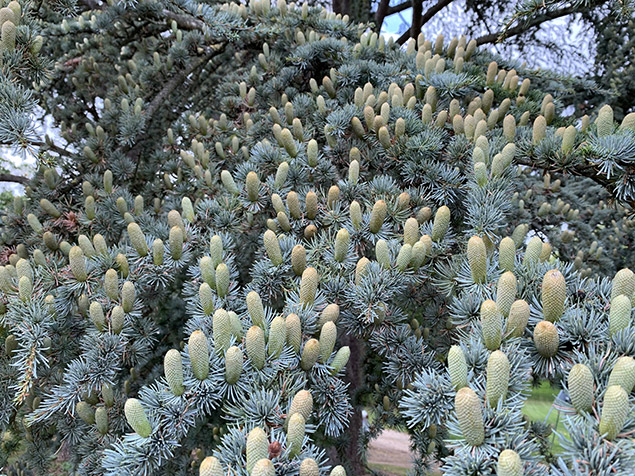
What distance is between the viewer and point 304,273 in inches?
36.5

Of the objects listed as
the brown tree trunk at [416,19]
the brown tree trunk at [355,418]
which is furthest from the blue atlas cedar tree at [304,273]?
the brown tree trunk at [416,19]

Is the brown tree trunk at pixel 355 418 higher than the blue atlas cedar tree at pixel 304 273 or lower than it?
lower

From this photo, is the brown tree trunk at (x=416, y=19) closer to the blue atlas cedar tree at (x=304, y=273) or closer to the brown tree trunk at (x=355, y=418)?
the blue atlas cedar tree at (x=304, y=273)

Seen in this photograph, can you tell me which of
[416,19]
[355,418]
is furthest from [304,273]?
[416,19]

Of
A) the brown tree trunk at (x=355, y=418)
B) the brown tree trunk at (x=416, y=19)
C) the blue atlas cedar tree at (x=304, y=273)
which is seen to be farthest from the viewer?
the brown tree trunk at (x=416, y=19)

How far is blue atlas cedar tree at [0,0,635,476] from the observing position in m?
0.72

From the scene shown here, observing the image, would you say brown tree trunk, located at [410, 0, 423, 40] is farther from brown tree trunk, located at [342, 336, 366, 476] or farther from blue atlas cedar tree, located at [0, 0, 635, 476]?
brown tree trunk, located at [342, 336, 366, 476]

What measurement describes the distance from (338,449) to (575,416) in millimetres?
1430

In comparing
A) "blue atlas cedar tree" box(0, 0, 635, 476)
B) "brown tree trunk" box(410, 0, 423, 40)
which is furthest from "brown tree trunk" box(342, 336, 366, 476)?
"brown tree trunk" box(410, 0, 423, 40)

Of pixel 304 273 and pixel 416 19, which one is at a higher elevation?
pixel 416 19

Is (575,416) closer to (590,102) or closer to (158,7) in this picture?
(158,7)

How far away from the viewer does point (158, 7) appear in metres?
1.78

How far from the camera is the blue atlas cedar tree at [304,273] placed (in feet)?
2.35

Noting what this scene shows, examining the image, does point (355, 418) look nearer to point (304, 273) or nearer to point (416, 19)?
point (304, 273)
